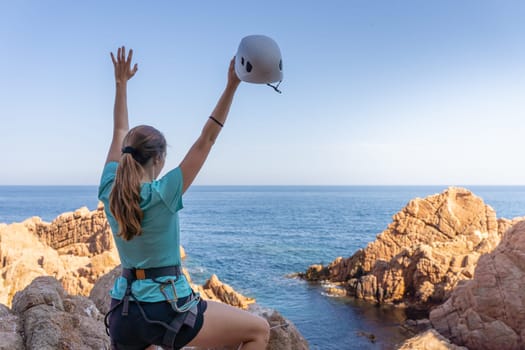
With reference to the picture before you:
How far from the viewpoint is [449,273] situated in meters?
25.7

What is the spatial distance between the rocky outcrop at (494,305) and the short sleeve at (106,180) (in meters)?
16.9

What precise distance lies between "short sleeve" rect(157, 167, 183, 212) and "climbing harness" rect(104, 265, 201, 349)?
0.47 meters

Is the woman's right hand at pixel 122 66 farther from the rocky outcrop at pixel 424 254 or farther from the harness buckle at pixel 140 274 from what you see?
the rocky outcrop at pixel 424 254

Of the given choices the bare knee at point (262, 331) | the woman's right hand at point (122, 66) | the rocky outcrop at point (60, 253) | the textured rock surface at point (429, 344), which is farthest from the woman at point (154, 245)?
the rocky outcrop at point (60, 253)

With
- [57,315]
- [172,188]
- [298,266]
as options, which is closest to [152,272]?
[172,188]

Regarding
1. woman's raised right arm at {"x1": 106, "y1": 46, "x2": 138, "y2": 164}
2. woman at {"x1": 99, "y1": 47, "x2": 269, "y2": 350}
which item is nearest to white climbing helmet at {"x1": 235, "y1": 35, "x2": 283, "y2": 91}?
woman at {"x1": 99, "y1": 47, "x2": 269, "y2": 350}

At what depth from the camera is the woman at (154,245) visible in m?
2.64

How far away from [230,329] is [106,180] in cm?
143

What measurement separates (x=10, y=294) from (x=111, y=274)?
1089cm

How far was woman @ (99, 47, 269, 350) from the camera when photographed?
104 inches

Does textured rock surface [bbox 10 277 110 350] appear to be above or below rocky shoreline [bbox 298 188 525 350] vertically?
above

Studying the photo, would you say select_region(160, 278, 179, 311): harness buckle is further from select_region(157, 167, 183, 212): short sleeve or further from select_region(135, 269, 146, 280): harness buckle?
select_region(157, 167, 183, 212): short sleeve

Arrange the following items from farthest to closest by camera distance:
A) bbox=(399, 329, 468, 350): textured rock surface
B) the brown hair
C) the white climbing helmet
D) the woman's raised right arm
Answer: bbox=(399, 329, 468, 350): textured rock surface, the woman's raised right arm, the white climbing helmet, the brown hair

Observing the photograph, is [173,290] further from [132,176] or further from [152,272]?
[132,176]
